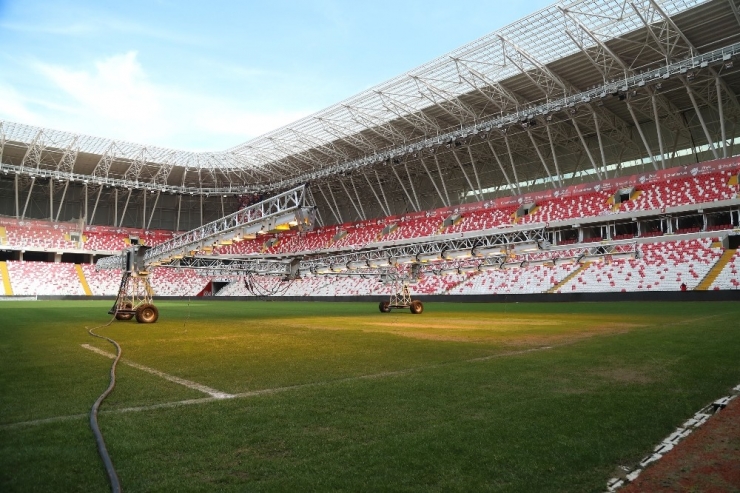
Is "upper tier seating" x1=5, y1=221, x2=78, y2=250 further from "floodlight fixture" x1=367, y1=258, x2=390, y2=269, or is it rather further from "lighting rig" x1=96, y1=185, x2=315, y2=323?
"floodlight fixture" x1=367, y1=258, x2=390, y2=269

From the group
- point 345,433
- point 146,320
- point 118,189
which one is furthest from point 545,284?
point 118,189

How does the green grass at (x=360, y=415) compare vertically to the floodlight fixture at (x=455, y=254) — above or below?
below

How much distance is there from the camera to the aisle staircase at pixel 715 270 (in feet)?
116

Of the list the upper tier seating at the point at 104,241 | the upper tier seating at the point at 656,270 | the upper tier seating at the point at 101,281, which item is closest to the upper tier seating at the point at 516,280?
the upper tier seating at the point at 656,270

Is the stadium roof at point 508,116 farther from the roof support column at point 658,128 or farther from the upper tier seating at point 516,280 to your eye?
the upper tier seating at point 516,280

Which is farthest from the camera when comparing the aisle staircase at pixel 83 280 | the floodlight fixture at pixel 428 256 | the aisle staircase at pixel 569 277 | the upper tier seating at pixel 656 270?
the aisle staircase at pixel 83 280

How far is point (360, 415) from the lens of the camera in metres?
6.09

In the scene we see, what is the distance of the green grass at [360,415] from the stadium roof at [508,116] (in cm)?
3218

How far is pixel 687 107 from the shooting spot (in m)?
45.9

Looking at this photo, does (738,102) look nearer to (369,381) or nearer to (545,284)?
(545,284)

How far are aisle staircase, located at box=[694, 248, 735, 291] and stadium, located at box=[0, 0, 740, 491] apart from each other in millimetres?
185

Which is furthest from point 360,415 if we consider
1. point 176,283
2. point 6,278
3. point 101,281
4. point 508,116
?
point 176,283

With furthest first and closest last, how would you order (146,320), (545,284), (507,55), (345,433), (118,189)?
(118,189), (545,284), (507,55), (146,320), (345,433)

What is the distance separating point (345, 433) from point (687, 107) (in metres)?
52.0
